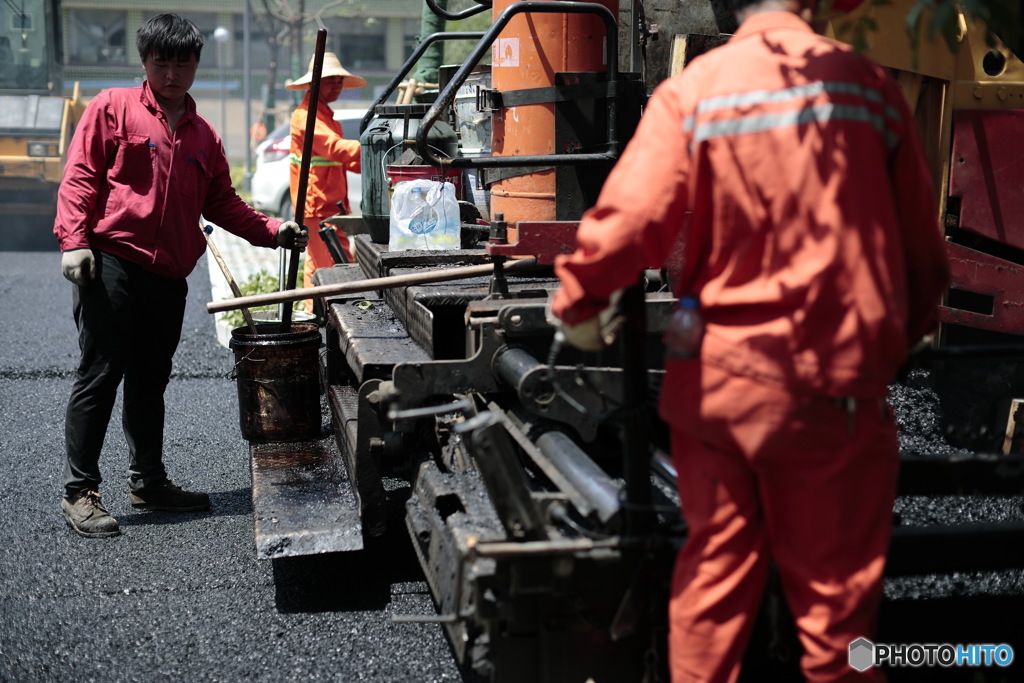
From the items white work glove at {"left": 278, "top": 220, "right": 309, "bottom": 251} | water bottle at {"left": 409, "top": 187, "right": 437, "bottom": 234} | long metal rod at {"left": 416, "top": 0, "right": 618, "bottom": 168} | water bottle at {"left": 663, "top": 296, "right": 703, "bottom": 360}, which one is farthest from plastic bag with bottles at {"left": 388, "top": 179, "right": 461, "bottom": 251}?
water bottle at {"left": 663, "top": 296, "right": 703, "bottom": 360}

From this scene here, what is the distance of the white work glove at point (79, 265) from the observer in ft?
14.7

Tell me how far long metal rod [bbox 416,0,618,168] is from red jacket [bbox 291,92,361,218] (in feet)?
15.5

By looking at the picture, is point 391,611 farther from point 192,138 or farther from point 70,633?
point 192,138

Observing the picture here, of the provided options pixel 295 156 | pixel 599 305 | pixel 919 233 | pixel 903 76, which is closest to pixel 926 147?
pixel 903 76

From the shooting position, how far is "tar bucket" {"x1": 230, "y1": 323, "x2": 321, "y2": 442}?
197 inches

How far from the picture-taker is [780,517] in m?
2.38

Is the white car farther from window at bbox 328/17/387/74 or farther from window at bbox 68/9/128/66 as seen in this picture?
window at bbox 328/17/387/74

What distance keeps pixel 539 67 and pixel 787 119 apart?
2.63 meters

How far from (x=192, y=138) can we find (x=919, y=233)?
335 centimetres

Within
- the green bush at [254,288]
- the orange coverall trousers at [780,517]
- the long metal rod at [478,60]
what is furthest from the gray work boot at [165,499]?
the green bush at [254,288]

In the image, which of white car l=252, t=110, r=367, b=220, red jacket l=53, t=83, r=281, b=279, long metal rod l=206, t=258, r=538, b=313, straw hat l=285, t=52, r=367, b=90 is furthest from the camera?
white car l=252, t=110, r=367, b=220

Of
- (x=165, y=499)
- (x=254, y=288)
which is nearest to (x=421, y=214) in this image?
(x=165, y=499)

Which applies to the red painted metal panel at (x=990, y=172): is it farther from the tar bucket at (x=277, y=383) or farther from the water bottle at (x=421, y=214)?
the tar bucket at (x=277, y=383)

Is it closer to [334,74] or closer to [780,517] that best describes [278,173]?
[334,74]
